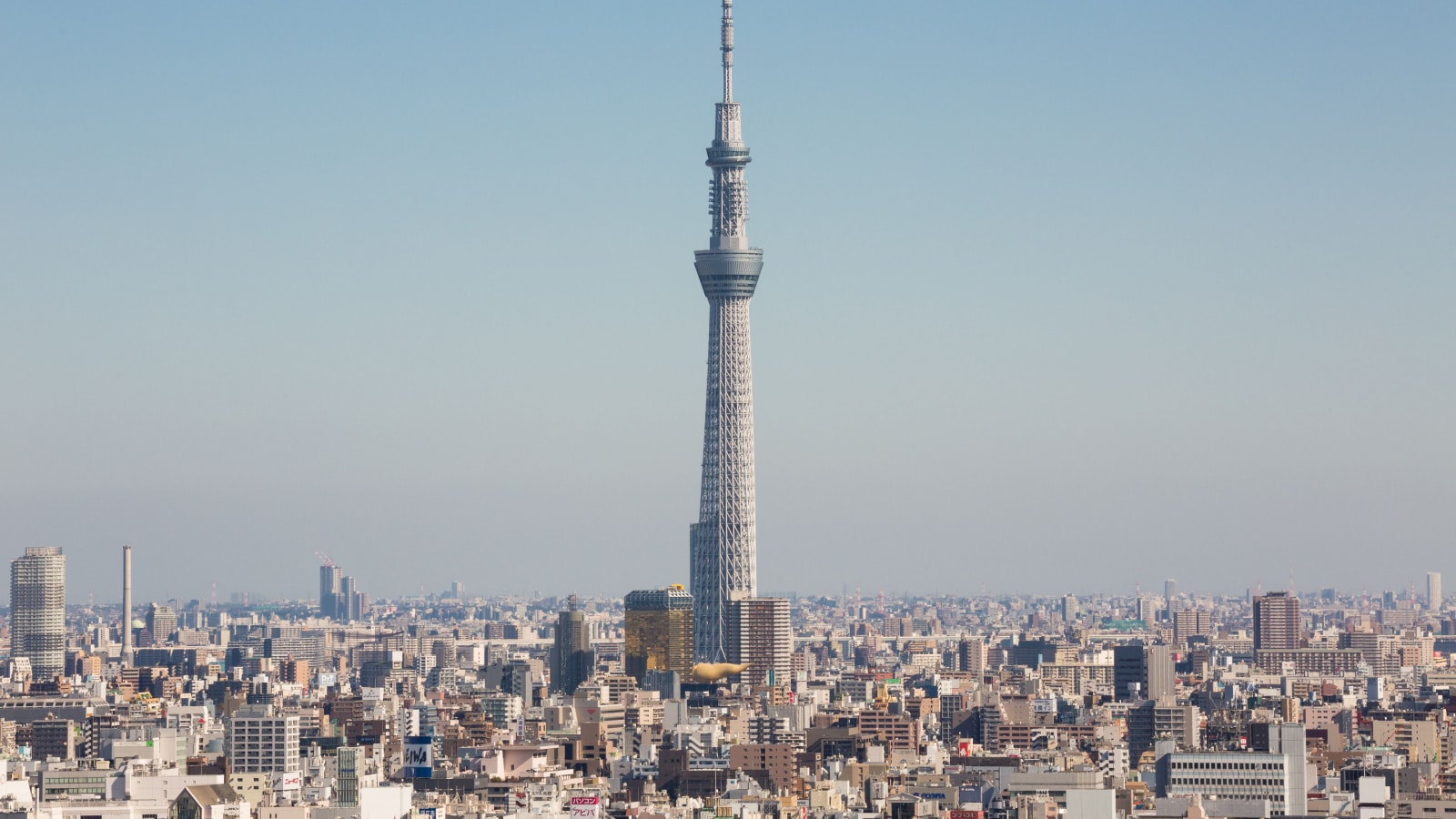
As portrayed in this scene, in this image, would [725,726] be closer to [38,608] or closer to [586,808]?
[586,808]

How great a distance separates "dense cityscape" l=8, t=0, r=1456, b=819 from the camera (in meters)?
62.8

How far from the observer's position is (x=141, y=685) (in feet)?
469

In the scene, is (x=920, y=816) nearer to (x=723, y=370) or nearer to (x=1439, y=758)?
(x=1439, y=758)

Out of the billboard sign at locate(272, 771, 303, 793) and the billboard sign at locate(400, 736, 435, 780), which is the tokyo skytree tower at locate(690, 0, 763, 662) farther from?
the billboard sign at locate(272, 771, 303, 793)

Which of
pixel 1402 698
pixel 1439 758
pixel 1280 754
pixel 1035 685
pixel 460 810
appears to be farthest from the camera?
pixel 1035 685

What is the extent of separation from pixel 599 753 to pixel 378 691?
4186cm

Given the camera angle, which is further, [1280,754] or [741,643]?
[741,643]

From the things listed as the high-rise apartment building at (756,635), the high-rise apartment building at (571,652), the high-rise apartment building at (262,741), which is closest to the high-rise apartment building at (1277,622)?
the high-rise apartment building at (756,635)

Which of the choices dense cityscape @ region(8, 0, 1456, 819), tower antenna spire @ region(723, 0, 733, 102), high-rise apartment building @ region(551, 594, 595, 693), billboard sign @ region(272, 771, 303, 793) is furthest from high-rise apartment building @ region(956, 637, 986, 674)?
billboard sign @ region(272, 771, 303, 793)

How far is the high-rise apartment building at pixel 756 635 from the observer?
497ft

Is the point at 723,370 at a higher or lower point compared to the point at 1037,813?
higher

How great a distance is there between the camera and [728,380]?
5694 inches

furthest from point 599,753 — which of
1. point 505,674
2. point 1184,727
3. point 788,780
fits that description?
point 505,674

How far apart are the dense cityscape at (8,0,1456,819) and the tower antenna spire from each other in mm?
216
